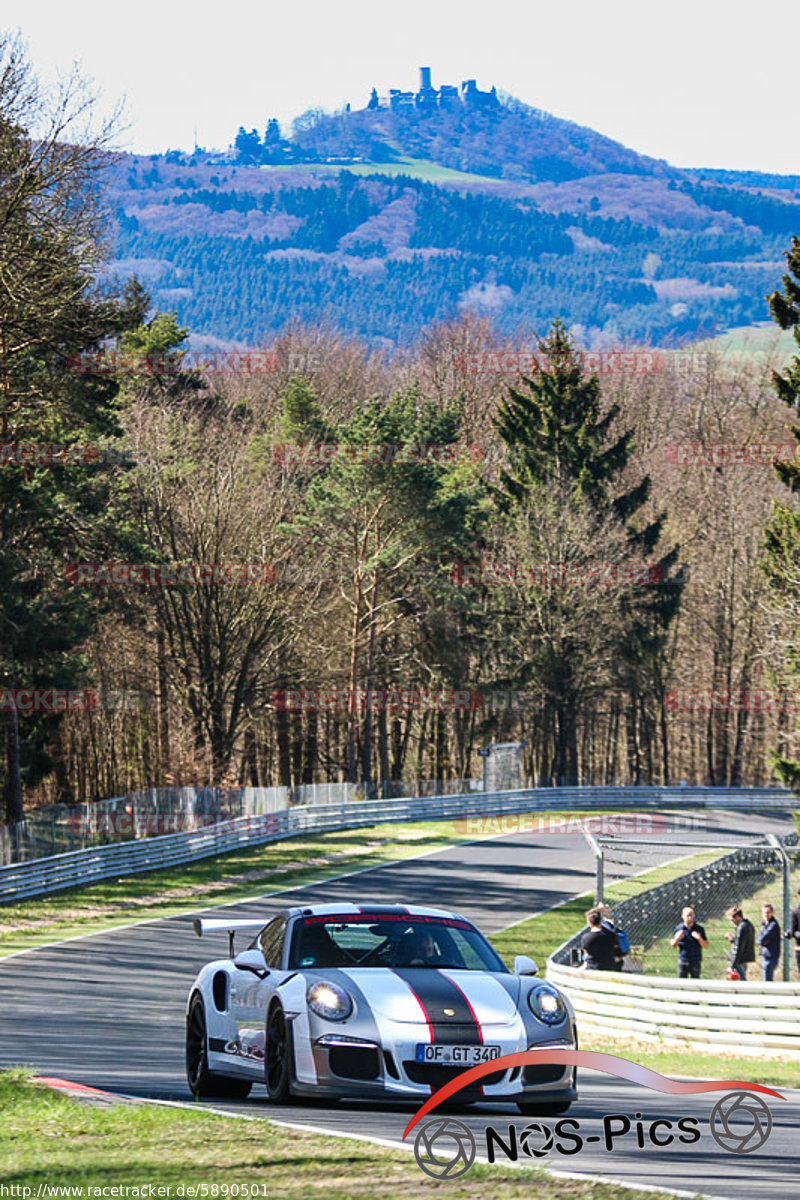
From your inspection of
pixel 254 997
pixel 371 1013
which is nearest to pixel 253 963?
pixel 254 997

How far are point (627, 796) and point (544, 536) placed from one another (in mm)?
11365

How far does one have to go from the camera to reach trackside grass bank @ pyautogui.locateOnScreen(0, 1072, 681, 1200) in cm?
696

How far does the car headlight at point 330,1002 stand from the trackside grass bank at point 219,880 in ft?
57.1

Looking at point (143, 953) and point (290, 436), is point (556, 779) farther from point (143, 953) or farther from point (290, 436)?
point (143, 953)

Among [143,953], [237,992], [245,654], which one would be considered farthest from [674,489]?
[237,992]

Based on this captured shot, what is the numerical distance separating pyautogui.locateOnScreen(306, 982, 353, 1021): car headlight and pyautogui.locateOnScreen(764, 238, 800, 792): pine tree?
2675 centimetres

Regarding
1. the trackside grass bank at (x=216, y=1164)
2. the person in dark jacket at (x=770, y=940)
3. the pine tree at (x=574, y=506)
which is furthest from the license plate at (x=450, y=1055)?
the pine tree at (x=574, y=506)

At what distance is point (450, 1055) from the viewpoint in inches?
365

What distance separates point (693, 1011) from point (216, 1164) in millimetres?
11195

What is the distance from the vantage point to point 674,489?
78875 millimetres

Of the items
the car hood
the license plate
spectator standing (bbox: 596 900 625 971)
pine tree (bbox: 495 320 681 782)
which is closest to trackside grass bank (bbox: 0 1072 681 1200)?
the license plate

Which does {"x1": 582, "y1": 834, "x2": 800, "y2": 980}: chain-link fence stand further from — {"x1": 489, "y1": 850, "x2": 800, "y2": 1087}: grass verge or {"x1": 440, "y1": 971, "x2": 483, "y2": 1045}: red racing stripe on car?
{"x1": 440, "y1": 971, "x2": 483, "y2": 1045}: red racing stripe on car

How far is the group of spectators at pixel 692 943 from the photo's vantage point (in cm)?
1880

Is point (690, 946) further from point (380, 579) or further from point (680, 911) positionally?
point (380, 579)
